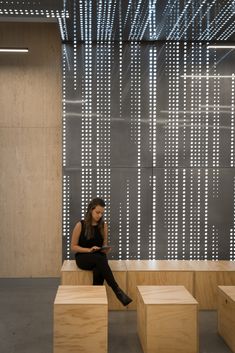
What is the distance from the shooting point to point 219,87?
328 inches

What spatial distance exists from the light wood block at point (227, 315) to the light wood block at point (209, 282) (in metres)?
1.01

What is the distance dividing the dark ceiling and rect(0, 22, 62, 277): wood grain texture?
0.87 m

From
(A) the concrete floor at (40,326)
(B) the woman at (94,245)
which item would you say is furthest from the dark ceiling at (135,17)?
(A) the concrete floor at (40,326)

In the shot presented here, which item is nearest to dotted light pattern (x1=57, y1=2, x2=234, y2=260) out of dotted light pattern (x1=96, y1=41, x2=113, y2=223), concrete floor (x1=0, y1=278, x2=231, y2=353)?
dotted light pattern (x1=96, y1=41, x2=113, y2=223)

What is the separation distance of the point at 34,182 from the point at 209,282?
130 inches

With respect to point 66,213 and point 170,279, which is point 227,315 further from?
point 66,213

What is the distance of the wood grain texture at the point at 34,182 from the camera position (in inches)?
345

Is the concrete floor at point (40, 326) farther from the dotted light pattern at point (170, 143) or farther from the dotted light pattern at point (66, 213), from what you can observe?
the dotted light pattern at point (170, 143)

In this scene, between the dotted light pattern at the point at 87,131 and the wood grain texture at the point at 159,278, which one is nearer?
the wood grain texture at the point at 159,278

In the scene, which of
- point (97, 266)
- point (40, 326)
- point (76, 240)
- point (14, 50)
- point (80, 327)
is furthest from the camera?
point (14, 50)

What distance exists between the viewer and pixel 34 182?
8789mm

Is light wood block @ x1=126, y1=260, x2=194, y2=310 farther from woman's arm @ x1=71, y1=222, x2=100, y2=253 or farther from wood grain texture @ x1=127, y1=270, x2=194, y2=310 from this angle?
woman's arm @ x1=71, y1=222, x2=100, y2=253

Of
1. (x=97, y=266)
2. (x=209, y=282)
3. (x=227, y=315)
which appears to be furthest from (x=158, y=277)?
(x=227, y=315)

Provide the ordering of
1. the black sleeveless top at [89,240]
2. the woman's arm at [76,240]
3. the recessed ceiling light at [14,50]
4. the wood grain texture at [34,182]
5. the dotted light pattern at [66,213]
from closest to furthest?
the woman's arm at [76,240] → the black sleeveless top at [89,240] → the dotted light pattern at [66,213] → the recessed ceiling light at [14,50] → the wood grain texture at [34,182]
